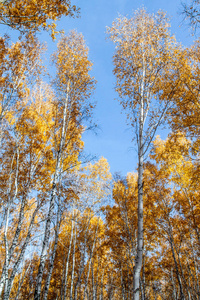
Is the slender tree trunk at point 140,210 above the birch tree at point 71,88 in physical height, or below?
below

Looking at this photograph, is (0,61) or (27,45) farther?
(27,45)

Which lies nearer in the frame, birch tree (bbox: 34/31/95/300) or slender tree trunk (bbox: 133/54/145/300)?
slender tree trunk (bbox: 133/54/145/300)

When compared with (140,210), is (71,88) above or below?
above

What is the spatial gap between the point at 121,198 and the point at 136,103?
5.23m

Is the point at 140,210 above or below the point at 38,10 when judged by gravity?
below

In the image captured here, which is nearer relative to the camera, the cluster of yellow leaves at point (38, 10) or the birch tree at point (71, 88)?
the cluster of yellow leaves at point (38, 10)

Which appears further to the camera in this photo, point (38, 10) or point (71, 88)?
point (71, 88)

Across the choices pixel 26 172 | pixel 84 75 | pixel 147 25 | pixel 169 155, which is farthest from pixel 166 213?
pixel 147 25

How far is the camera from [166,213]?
966 centimetres

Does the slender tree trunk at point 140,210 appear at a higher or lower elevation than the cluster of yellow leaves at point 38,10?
lower

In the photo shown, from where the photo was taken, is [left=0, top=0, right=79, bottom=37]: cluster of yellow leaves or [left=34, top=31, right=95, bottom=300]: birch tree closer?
[left=0, top=0, right=79, bottom=37]: cluster of yellow leaves

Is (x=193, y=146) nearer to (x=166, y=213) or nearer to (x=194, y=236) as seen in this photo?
(x=166, y=213)

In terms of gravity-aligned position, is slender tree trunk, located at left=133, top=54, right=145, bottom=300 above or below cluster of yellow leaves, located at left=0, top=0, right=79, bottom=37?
below

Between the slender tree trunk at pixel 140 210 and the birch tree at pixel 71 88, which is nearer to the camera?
the slender tree trunk at pixel 140 210
